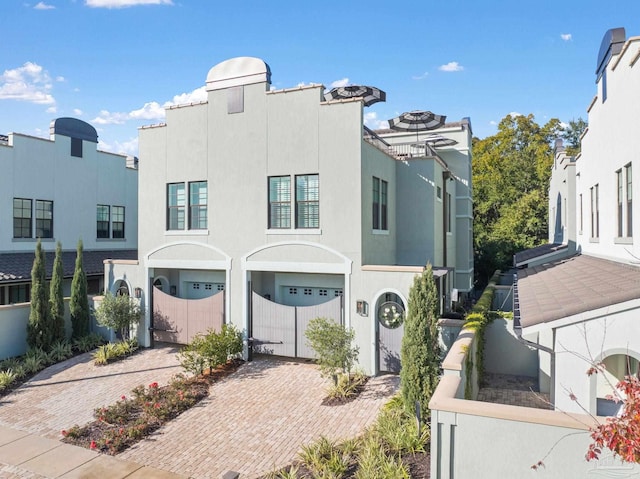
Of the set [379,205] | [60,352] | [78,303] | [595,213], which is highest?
[379,205]

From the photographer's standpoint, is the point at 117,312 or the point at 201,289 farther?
the point at 201,289

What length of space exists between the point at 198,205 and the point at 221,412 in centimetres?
805

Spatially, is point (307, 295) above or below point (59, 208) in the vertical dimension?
below

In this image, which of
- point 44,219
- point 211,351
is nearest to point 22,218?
point 44,219

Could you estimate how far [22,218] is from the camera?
64.8ft

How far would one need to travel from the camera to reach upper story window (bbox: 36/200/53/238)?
2041 cm

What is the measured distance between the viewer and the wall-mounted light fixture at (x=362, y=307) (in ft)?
44.3

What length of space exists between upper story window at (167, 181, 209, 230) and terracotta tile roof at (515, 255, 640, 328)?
438 inches

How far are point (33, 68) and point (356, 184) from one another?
55.8 ft

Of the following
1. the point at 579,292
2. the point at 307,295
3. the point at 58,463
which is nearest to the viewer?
the point at 58,463

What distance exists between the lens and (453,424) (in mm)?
6648

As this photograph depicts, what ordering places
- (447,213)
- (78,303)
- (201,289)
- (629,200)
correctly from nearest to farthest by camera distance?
(629,200), (78,303), (201,289), (447,213)

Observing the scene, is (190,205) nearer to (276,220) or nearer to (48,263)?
(276,220)

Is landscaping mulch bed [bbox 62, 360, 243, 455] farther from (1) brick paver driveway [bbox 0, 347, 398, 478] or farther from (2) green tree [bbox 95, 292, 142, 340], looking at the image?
(2) green tree [bbox 95, 292, 142, 340]
